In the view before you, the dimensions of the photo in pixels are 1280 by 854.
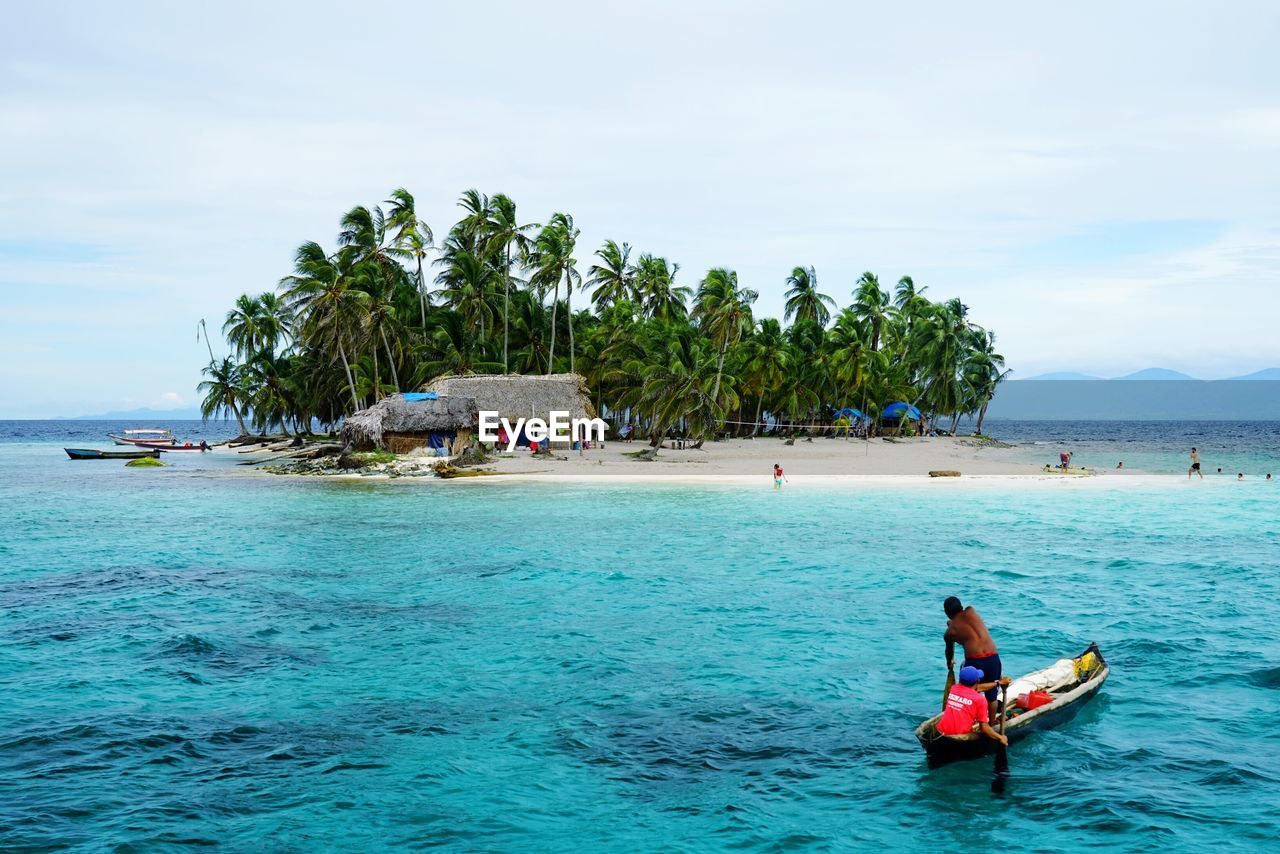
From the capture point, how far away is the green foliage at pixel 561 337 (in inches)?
1973

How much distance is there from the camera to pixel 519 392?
47.6 m

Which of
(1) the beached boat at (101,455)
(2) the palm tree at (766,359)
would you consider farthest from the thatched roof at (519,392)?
(1) the beached boat at (101,455)

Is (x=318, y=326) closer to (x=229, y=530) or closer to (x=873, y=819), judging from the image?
(x=229, y=530)

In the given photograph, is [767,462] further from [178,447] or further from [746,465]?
[178,447]

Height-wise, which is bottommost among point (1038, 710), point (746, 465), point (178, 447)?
point (1038, 710)

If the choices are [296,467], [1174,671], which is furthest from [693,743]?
[296,467]

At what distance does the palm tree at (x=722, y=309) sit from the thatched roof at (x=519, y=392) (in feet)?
25.4

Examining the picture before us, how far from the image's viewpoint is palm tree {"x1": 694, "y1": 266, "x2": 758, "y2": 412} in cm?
4794

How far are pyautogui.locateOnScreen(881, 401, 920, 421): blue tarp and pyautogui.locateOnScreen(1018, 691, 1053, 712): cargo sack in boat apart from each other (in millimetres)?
62076

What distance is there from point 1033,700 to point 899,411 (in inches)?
2521

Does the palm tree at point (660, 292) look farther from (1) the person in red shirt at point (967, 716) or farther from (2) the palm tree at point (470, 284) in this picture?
(1) the person in red shirt at point (967, 716)

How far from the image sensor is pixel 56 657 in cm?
1352

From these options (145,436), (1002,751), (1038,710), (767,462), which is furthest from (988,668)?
(145,436)

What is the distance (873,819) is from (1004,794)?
1.53 meters
